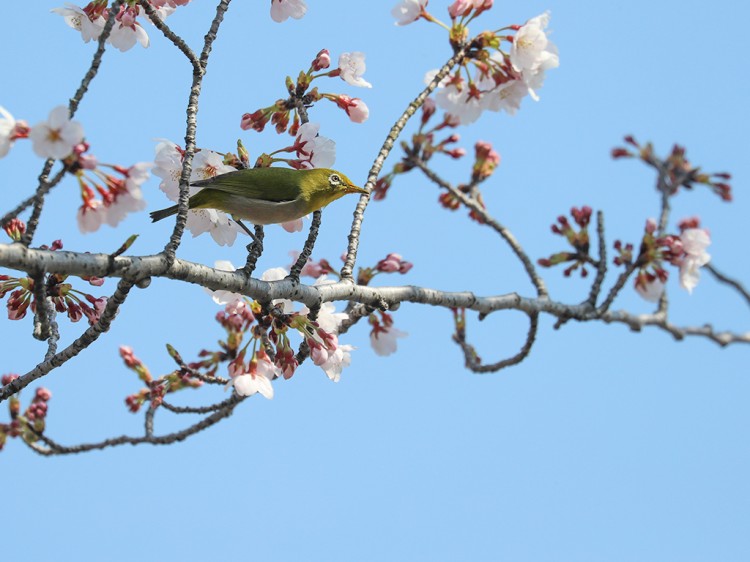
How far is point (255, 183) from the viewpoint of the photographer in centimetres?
429

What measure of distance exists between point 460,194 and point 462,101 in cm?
105

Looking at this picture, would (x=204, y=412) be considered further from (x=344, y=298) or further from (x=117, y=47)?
(x=117, y=47)

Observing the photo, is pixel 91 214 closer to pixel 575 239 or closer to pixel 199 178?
pixel 199 178

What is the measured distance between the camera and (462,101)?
560 centimetres

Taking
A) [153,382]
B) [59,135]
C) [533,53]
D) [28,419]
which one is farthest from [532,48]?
[28,419]

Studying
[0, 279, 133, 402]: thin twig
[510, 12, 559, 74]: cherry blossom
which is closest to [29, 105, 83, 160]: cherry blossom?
[0, 279, 133, 402]: thin twig

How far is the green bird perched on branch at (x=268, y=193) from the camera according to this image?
14.0 ft

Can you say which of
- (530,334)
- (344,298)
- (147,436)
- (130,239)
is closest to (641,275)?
(530,334)

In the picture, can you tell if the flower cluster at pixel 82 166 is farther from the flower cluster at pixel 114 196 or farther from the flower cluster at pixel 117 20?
the flower cluster at pixel 117 20

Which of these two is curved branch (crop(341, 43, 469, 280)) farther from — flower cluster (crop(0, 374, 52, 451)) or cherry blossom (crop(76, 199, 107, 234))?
flower cluster (crop(0, 374, 52, 451))

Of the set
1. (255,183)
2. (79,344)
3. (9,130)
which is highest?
(255,183)

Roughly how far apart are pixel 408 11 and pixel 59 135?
9.74 feet

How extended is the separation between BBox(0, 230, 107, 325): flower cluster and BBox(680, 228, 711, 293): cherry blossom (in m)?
4.79

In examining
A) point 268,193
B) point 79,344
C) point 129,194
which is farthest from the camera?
point 268,193
